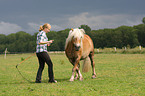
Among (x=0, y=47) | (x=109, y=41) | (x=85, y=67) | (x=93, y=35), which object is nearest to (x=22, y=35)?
(x=0, y=47)

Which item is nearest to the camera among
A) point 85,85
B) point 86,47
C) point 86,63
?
point 85,85

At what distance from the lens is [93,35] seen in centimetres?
7656

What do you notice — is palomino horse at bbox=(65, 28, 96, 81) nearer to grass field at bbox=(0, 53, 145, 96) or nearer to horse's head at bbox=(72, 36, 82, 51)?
horse's head at bbox=(72, 36, 82, 51)

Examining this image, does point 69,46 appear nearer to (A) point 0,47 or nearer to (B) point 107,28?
(B) point 107,28

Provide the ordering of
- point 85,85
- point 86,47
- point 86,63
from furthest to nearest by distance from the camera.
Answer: point 86,63 → point 86,47 → point 85,85

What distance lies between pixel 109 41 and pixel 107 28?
49.2 feet

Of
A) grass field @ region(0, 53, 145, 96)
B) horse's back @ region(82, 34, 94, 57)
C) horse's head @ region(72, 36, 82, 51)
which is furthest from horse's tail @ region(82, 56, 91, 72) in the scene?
horse's head @ region(72, 36, 82, 51)

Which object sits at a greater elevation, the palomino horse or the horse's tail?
the palomino horse

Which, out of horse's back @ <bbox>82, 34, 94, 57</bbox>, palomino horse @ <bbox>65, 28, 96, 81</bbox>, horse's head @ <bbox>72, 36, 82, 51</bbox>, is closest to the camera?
Answer: horse's head @ <bbox>72, 36, 82, 51</bbox>

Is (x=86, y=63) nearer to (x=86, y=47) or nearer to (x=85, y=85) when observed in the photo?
(x=86, y=47)

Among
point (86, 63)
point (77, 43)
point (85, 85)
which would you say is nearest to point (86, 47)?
point (86, 63)

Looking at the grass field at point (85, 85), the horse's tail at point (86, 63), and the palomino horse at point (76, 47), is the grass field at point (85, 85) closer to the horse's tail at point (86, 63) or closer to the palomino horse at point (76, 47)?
the horse's tail at point (86, 63)

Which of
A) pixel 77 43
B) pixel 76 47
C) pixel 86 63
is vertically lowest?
pixel 86 63

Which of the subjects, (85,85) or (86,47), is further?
(86,47)
